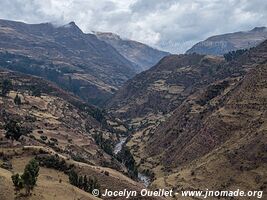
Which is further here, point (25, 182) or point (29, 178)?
point (29, 178)

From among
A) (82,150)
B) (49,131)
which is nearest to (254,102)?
(82,150)

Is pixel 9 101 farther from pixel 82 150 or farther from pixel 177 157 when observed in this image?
pixel 177 157

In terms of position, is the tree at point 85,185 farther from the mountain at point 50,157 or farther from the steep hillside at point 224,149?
the steep hillside at point 224,149

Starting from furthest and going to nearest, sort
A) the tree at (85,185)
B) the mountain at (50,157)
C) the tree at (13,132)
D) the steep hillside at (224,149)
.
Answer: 1. the steep hillside at (224,149)
2. the tree at (13,132)
3. the tree at (85,185)
4. the mountain at (50,157)

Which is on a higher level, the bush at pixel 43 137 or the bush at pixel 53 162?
the bush at pixel 43 137

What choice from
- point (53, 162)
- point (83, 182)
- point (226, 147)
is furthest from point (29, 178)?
point (226, 147)

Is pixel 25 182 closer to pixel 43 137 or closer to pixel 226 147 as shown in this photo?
pixel 43 137

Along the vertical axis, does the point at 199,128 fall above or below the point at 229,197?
above

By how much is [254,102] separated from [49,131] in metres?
80.3

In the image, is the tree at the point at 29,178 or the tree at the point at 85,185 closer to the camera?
the tree at the point at 29,178

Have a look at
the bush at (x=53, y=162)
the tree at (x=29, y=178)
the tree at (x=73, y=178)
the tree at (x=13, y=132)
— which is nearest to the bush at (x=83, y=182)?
the tree at (x=73, y=178)

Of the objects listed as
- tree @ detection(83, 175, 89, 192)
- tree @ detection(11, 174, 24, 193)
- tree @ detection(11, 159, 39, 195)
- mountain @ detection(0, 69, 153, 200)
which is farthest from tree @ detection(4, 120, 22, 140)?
tree @ detection(11, 174, 24, 193)

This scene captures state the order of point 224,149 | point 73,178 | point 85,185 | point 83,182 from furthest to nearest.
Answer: point 224,149 < point 83,182 < point 73,178 < point 85,185

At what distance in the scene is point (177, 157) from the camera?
589 feet
